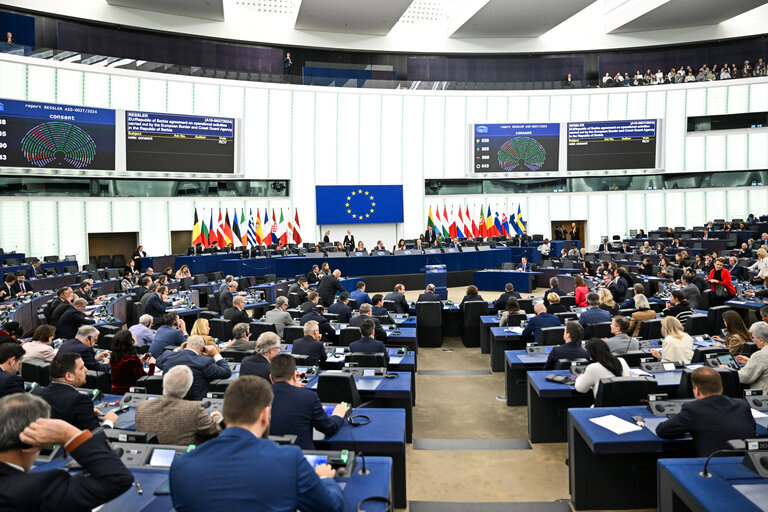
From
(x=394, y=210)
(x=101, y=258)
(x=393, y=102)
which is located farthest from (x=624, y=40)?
(x=101, y=258)

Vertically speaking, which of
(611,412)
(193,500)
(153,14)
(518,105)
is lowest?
(611,412)

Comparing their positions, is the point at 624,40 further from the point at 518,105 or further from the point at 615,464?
the point at 615,464

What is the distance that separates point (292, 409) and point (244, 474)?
52.8 inches

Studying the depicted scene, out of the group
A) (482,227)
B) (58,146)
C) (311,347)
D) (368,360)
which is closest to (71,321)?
(311,347)

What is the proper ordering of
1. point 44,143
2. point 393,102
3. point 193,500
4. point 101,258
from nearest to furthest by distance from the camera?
point 193,500 < point 44,143 < point 101,258 < point 393,102

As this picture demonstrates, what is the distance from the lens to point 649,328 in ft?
24.1

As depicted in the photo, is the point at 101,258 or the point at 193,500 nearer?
the point at 193,500

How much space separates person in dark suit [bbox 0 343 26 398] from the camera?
13.1 feet

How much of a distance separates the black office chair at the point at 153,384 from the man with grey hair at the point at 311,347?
1469 millimetres

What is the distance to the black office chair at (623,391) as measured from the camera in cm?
443

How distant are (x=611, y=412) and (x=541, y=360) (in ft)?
5.95

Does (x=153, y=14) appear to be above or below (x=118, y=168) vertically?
above

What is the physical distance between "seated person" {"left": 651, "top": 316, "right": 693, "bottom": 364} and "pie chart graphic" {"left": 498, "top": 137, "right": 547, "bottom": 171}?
1778cm

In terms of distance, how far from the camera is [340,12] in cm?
2050
